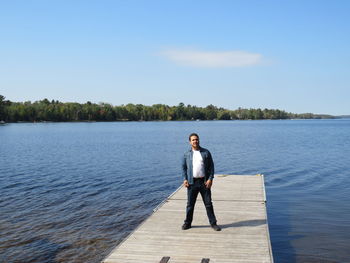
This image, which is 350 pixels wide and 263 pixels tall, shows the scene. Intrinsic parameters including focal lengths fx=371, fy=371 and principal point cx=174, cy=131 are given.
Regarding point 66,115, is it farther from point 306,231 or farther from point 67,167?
point 306,231

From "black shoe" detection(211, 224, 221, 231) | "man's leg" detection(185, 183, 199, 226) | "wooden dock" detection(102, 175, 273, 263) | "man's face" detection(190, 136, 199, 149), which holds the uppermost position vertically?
"man's face" detection(190, 136, 199, 149)

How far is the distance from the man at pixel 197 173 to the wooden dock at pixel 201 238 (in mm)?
542

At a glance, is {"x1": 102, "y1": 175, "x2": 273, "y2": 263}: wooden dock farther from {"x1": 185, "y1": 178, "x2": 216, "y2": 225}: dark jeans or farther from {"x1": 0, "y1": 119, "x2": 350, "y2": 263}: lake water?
{"x1": 0, "y1": 119, "x2": 350, "y2": 263}: lake water

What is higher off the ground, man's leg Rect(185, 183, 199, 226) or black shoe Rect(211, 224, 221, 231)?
man's leg Rect(185, 183, 199, 226)

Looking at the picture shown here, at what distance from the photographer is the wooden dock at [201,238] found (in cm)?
786

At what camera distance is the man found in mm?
9586

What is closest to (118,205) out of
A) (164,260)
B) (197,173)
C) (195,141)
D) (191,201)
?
(191,201)

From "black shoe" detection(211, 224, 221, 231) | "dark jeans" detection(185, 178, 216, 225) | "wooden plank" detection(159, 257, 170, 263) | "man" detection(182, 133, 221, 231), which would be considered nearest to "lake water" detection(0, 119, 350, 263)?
"black shoe" detection(211, 224, 221, 231)

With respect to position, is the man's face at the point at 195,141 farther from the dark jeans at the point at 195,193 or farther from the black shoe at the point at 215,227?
the black shoe at the point at 215,227

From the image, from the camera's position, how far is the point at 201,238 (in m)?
9.08

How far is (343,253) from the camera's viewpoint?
10.4 m

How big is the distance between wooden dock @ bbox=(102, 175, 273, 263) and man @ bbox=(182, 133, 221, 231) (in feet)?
1.78

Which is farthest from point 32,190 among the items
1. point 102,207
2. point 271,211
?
point 271,211

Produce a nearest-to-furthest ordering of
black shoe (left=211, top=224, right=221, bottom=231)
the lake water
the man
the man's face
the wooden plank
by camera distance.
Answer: the wooden plank
the man's face
the man
black shoe (left=211, top=224, right=221, bottom=231)
the lake water
